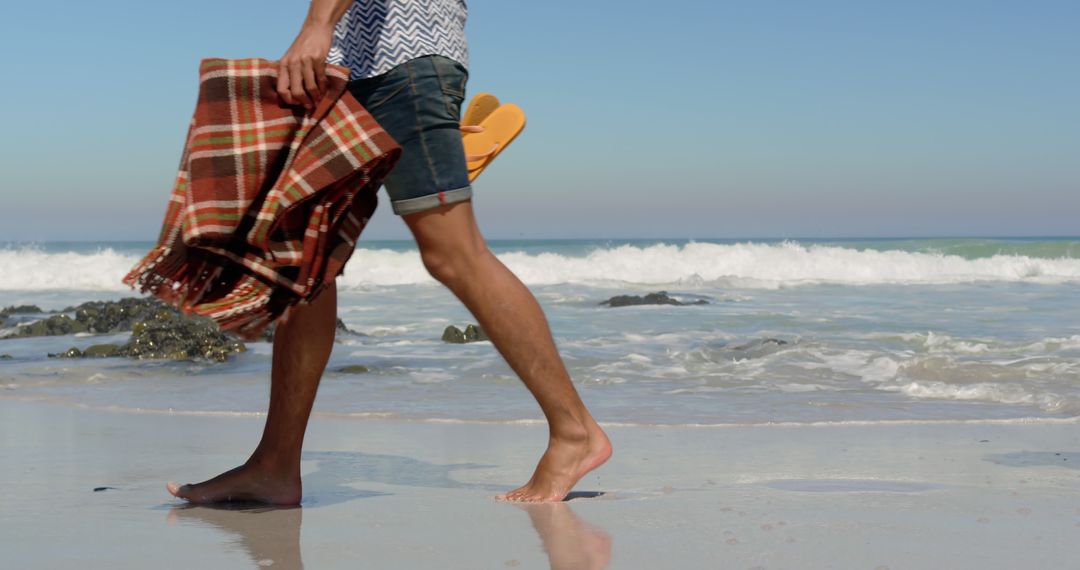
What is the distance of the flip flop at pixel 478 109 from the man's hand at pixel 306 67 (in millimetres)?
813

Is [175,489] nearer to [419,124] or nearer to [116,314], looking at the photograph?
[419,124]

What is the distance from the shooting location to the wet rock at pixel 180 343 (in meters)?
6.95

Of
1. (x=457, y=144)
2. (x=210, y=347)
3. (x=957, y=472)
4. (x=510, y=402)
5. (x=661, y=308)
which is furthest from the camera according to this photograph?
(x=661, y=308)

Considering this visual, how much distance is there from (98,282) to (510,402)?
17514mm

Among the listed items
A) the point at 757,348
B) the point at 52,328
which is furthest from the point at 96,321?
the point at 757,348

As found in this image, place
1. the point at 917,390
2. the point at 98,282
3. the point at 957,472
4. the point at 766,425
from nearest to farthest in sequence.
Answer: the point at 957,472 → the point at 766,425 → the point at 917,390 → the point at 98,282

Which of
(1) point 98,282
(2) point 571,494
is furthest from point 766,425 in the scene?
(1) point 98,282

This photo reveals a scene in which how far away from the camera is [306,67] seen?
7.80 ft

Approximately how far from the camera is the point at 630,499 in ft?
9.02

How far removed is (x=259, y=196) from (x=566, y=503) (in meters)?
1.05

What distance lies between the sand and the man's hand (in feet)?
3.14

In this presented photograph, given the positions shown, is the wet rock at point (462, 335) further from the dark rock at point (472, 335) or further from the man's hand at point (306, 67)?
the man's hand at point (306, 67)

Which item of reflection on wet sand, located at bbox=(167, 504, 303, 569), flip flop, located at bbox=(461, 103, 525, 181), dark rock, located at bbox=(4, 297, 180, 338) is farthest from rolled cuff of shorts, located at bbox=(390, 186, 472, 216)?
dark rock, located at bbox=(4, 297, 180, 338)

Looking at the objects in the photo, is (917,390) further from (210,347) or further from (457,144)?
(210,347)
